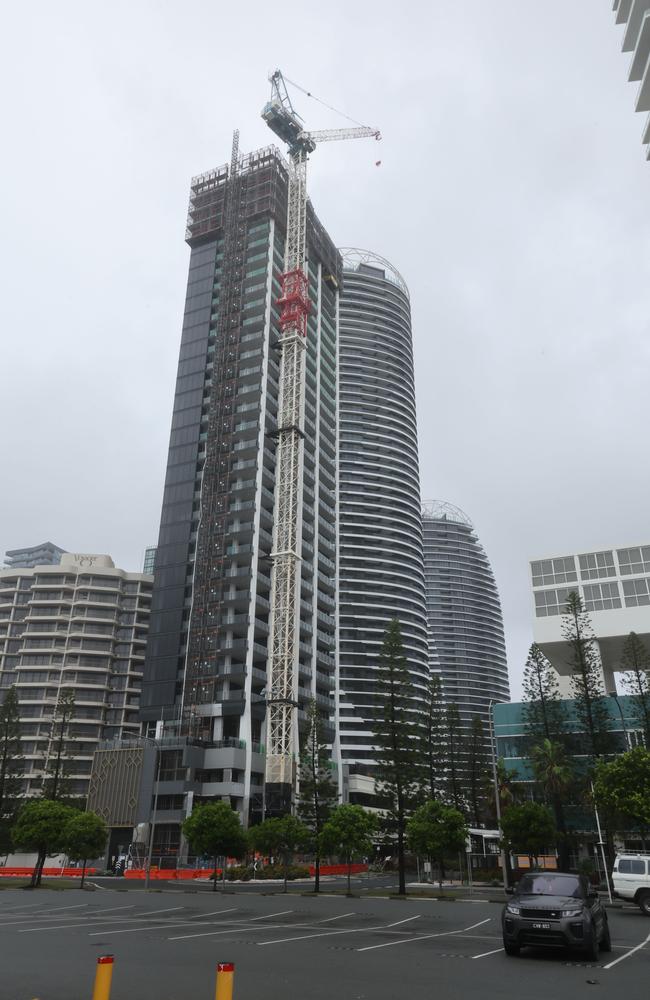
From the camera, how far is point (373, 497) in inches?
6097

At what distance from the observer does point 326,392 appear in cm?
11338

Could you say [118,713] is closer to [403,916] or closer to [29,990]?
[403,916]

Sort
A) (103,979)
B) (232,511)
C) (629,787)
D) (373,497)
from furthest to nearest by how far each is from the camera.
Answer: (373,497), (232,511), (629,787), (103,979)

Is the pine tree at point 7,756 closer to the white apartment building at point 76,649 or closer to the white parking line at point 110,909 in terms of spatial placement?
the white apartment building at point 76,649

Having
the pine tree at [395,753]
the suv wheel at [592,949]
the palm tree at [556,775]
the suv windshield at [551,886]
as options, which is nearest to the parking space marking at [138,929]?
the suv windshield at [551,886]

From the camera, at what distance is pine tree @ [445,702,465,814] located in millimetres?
71188

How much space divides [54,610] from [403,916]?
9544 cm

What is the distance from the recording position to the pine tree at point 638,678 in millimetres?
61000

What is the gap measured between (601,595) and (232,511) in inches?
1609

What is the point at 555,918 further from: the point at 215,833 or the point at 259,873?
the point at 259,873

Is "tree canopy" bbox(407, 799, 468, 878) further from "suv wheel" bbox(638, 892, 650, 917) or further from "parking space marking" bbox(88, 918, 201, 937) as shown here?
"parking space marking" bbox(88, 918, 201, 937)

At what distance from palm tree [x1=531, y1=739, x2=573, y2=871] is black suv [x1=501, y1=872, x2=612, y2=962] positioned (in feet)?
139

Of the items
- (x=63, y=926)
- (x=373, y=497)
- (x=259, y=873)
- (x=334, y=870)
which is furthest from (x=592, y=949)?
(x=373, y=497)

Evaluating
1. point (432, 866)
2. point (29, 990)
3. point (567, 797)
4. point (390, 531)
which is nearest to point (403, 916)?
point (29, 990)
